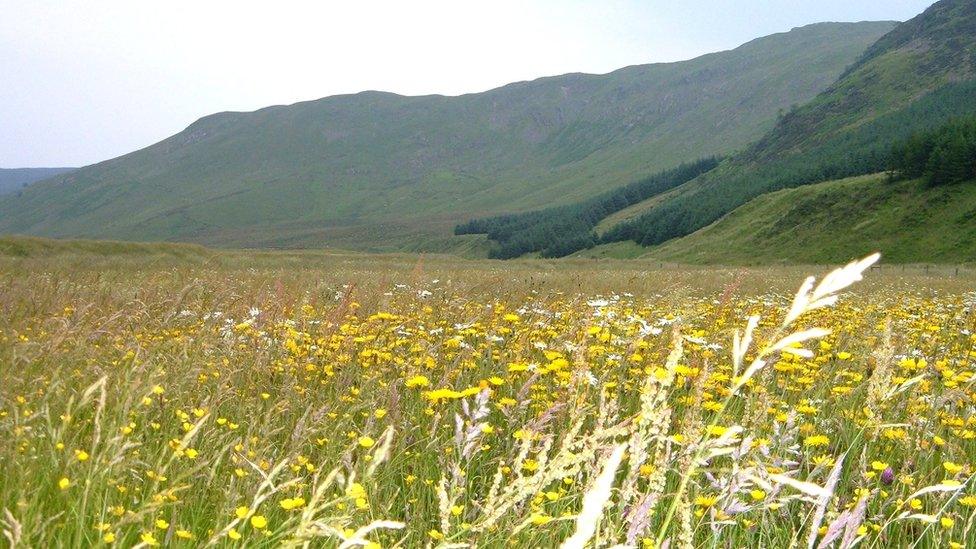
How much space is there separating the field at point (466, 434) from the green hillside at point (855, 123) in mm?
107932

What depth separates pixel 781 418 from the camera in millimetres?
3381

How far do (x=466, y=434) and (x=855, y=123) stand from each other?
156186 millimetres

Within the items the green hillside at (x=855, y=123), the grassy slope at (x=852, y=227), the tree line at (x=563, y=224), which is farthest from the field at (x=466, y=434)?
the tree line at (x=563, y=224)

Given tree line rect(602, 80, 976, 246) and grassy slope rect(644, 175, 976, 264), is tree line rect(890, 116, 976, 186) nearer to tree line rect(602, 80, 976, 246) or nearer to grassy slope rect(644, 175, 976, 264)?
grassy slope rect(644, 175, 976, 264)

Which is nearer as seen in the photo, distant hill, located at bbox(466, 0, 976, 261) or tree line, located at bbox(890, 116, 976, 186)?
tree line, located at bbox(890, 116, 976, 186)

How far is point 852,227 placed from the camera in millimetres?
67188

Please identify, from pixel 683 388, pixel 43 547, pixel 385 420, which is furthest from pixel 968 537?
pixel 43 547

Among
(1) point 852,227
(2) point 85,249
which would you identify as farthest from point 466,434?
(1) point 852,227

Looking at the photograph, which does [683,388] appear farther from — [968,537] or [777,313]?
[777,313]

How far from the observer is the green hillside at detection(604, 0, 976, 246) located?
370ft

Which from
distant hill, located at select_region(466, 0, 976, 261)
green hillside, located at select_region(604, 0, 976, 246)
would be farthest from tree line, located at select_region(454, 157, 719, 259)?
green hillside, located at select_region(604, 0, 976, 246)

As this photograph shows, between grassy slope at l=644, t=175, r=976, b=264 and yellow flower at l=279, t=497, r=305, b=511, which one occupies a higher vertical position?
yellow flower at l=279, t=497, r=305, b=511

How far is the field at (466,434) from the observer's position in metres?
1.80

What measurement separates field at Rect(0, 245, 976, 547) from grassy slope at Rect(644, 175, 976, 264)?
6108 centimetres
